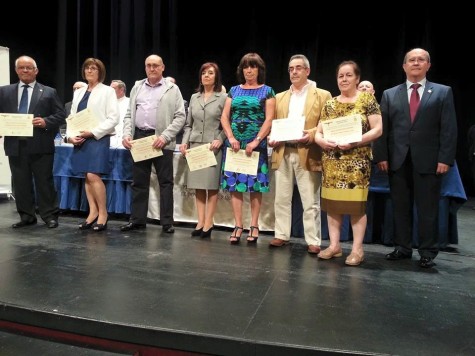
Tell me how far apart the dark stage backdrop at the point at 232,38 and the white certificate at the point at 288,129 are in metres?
3.40

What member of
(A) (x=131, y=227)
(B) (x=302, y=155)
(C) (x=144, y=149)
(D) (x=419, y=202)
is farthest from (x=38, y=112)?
(D) (x=419, y=202)

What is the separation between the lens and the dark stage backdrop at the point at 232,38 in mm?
5902

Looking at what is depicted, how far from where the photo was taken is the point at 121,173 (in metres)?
4.04

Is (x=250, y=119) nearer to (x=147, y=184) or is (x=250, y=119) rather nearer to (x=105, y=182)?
(x=147, y=184)

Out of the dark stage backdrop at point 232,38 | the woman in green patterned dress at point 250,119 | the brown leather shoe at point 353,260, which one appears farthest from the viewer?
the dark stage backdrop at point 232,38

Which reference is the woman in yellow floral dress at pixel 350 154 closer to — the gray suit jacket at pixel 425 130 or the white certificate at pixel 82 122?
the gray suit jacket at pixel 425 130

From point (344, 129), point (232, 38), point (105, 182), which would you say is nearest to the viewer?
point (344, 129)

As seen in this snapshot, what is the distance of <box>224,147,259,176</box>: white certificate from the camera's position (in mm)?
3148

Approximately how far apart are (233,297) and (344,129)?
122cm

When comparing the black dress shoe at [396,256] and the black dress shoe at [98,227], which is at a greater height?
the black dress shoe at [98,227]

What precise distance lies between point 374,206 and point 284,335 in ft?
7.02

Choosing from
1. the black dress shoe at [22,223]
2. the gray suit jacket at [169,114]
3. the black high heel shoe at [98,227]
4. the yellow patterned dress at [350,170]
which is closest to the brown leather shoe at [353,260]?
the yellow patterned dress at [350,170]

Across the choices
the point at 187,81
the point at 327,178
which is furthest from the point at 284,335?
the point at 187,81

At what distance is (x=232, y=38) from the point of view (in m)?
6.30
